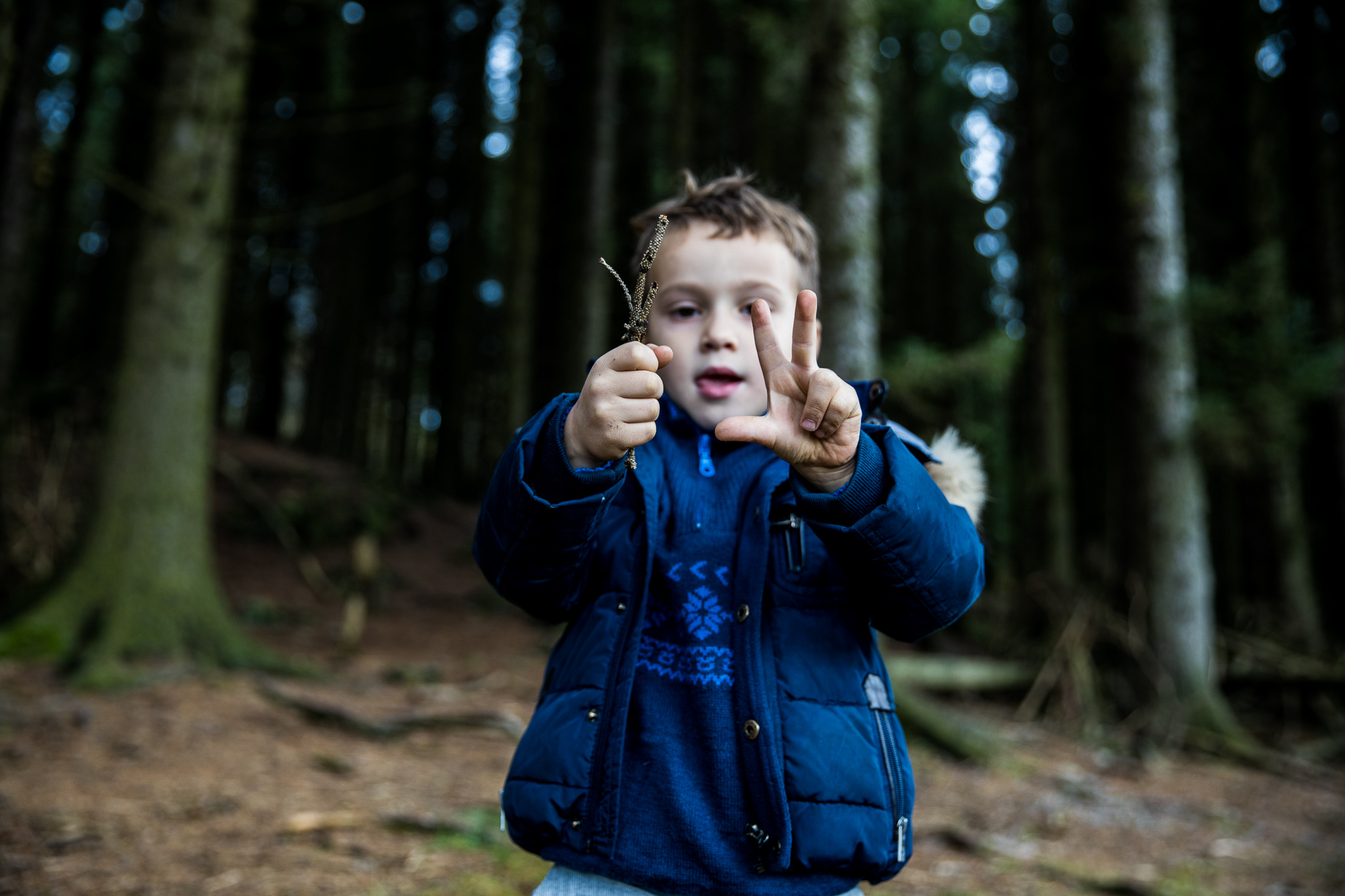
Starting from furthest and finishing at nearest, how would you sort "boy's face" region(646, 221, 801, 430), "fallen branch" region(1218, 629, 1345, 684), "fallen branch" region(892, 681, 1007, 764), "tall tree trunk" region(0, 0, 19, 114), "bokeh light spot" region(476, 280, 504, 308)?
"bokeh light spot" region(476, 280, 504, 308), "fallen branch" region(1218, 629, 1345, 684), "fallen branch" region(892, 681, 1007, 764), "tall tree trunk" region(0, 0, 19, 114), "boy's face" region(646, 221, 801, 430)

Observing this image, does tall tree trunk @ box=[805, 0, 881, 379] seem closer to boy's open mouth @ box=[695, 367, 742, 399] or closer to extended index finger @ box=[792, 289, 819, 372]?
boy's open mouth @ box=[695, 367, 742, 399]

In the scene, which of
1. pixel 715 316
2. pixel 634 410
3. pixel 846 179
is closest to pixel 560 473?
pixel 634 410

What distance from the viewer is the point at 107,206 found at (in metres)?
15.4

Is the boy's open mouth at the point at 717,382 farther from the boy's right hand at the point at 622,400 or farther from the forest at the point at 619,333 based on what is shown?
the forest at the point at 619,333

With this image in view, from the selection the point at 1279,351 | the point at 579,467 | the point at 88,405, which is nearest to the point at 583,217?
the point at 88,405

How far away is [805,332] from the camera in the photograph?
1.33m

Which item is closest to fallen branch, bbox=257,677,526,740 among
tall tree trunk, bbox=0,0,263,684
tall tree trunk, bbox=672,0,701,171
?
tall tree trunk, bbox=0,0,263,684

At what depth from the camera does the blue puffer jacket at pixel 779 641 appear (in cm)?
142

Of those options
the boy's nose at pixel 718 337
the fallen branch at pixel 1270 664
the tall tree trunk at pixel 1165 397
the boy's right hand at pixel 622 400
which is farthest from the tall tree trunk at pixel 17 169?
the fallen branch at pixel 1270 664

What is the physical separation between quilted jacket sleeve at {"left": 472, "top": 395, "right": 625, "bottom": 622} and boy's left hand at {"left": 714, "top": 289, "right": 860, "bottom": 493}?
250 mm

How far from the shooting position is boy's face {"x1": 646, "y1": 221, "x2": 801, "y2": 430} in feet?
5.32

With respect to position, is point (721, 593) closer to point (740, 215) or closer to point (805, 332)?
point (805, 332)

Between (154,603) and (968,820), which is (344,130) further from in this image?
(968,820)

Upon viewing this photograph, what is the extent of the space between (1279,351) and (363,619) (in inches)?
357
